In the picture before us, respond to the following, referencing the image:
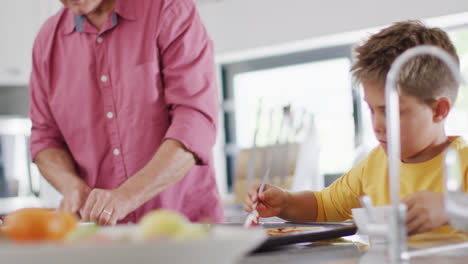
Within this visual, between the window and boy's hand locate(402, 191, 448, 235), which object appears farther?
the window

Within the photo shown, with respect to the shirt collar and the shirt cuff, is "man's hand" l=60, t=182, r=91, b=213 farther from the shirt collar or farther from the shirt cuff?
the shirt collar

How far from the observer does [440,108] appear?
44.9 inches

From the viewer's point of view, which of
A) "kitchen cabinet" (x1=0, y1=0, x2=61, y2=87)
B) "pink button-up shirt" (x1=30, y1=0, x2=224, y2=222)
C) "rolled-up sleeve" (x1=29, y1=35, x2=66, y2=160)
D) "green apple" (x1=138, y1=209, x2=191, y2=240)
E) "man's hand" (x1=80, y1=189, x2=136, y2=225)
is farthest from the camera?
"kitchen cabinet" (x1=0, y1=0, x2=61, y2=87)

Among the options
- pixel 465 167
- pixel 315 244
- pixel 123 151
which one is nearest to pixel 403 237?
pixel 315 244

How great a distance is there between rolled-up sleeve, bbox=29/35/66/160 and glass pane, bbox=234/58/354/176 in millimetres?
2699

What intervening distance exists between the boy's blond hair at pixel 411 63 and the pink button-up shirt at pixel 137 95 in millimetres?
390

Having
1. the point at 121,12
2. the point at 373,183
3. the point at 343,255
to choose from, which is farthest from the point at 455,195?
the point at 121,12

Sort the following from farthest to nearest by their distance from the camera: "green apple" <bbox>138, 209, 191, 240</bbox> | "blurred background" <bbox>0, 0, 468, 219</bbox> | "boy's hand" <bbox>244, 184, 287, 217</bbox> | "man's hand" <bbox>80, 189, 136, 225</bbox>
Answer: "blurred background" <bbox>0, 0, 468, 219</bbox>, "boy's hand" <bbox>244, 184, 287, 217</bbox>, "man's hand" <bbox>80, 189, 136, 225</bbox>, "green apple" <bbox>138, 209, 191, 240</bbox>

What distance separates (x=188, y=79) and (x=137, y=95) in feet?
0.45

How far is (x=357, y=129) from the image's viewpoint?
167 inches

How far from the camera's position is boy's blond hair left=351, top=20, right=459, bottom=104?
114 cm

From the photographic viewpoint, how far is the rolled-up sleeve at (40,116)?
4.83 feet

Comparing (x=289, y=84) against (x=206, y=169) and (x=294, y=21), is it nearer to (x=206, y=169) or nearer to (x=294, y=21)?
(x=294, y=21)

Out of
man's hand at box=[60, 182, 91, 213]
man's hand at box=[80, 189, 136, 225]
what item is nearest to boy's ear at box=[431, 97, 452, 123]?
man's hand at box=[80, 189, 136, 225]
